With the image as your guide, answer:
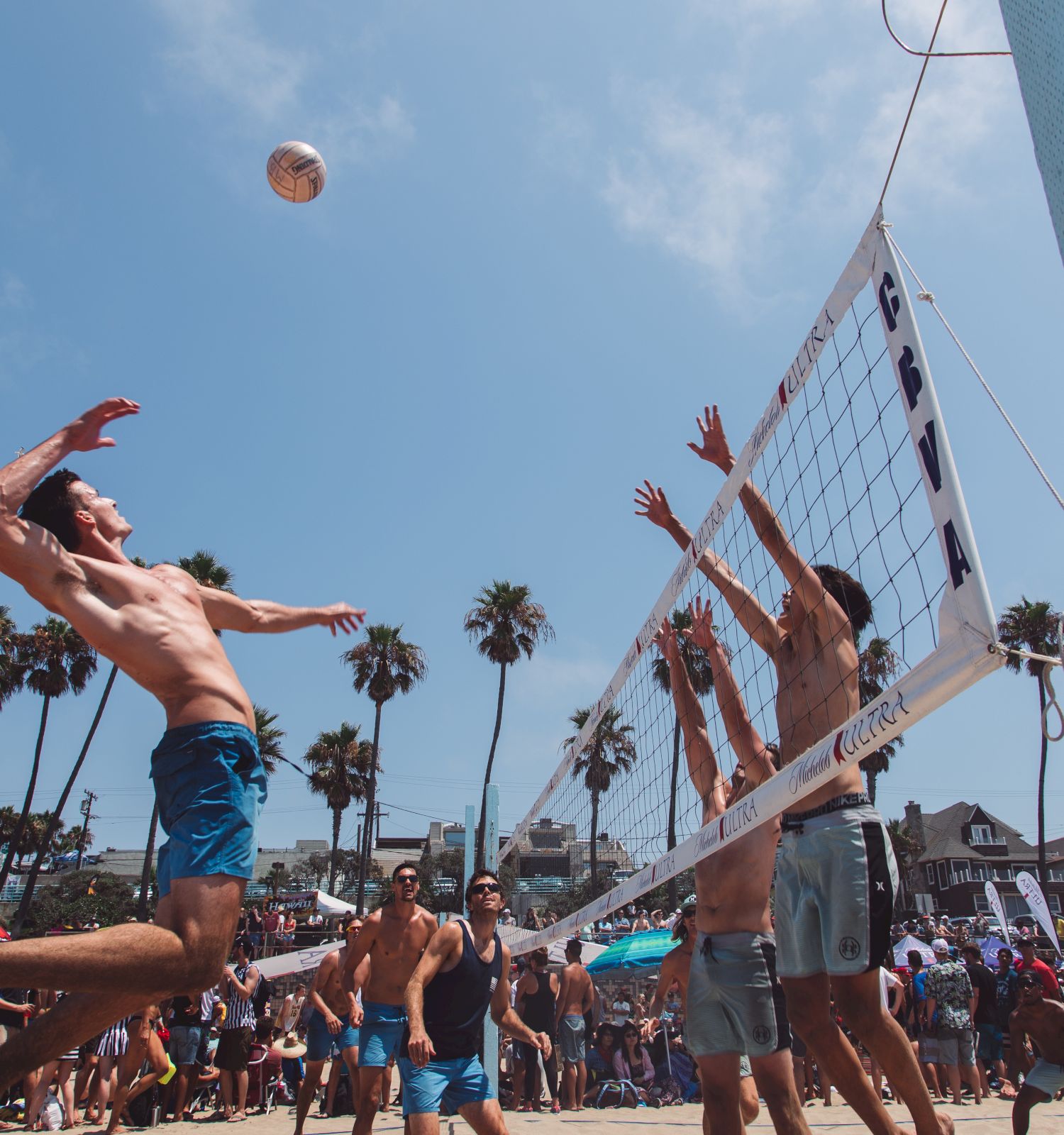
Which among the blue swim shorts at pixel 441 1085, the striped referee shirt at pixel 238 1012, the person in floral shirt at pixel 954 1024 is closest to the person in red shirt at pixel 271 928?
the striped referee shirt at pixel 238 1012

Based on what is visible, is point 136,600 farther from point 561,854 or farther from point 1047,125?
point 561,854

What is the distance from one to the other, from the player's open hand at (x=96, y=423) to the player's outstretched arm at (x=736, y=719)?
9.37 ft

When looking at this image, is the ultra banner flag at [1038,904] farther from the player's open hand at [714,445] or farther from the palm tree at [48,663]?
the palm tree at [48,663]

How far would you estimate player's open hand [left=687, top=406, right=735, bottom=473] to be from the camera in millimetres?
4457

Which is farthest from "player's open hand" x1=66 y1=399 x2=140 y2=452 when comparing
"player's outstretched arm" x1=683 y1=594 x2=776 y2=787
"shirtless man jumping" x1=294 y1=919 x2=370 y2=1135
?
"shirtless man jumping" x1=294 y1=919 x2=370 y2=1135

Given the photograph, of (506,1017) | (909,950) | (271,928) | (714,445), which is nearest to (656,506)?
(714,445)

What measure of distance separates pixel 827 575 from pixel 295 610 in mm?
2286

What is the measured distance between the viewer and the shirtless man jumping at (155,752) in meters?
2.38

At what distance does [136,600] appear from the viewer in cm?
298

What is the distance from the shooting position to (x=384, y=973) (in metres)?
6.07

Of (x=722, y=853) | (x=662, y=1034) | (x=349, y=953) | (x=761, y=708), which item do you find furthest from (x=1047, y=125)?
(x=662, y=1034)

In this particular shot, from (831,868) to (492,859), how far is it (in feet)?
18.1

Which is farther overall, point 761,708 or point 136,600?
point 761,708

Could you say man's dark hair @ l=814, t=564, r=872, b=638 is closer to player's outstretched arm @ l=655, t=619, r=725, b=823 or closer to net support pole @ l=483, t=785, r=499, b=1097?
player's outstretched arm @ l=655, t=619, r=725, b=823
